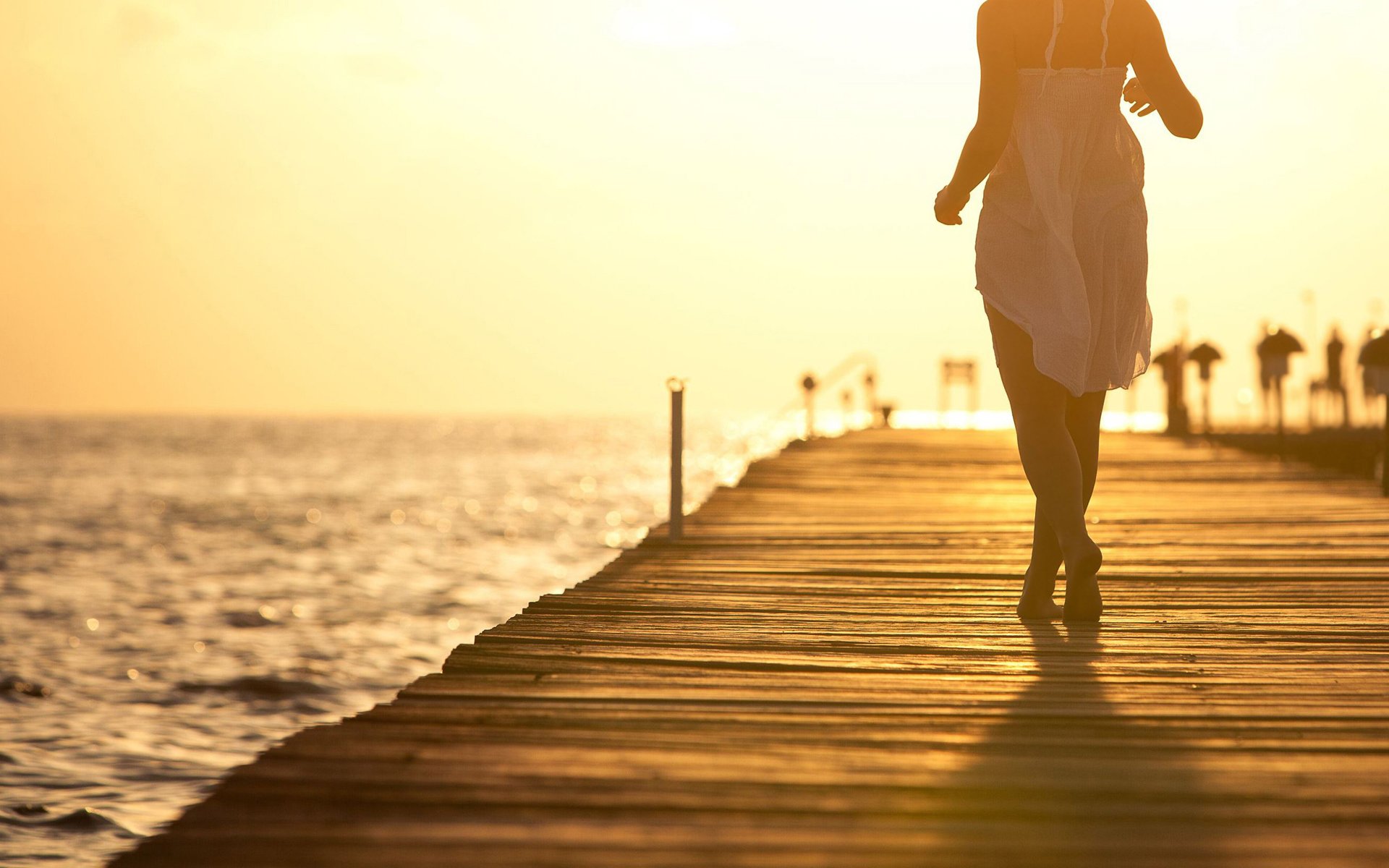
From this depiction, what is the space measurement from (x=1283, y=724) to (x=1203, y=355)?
17.5 metres

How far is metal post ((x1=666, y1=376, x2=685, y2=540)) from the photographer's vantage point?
699cm

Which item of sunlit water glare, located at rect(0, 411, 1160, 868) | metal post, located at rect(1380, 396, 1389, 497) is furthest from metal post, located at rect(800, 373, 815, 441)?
metal post, located at rect(1380, 396, 1389, 497)

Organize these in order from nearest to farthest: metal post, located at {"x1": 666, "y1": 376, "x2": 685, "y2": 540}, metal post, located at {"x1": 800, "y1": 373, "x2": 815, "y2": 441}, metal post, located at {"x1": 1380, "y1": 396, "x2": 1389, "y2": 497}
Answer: metal post, located at {"x1": 666, "y1": 376, "x2": 685, "y2": 540} → metal post, located at {"x1": 1380, "y1": 396, "x2": 1389, "y2": 497} → metal post, located at {"x1": 800, "y1": 373, "x2": 815, "y2": 441}

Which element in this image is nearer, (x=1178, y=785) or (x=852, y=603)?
(x=1178, y=785)

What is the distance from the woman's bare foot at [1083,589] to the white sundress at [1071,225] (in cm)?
48

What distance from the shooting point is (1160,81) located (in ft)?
14.4

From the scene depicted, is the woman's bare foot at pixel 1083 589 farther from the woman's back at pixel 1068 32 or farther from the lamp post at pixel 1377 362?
the lamp post at pixel 1377 362

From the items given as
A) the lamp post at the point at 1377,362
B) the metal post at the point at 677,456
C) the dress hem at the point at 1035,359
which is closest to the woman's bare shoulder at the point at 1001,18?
the dress hem at the point at 1035,359

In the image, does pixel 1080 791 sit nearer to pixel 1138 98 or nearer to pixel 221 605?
pixel 1138 98

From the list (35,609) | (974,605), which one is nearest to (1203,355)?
(974,605)

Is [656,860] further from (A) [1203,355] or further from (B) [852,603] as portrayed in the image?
(A) [1203,355]

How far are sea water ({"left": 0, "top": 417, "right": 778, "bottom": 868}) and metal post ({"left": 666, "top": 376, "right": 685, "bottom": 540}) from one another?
1.96 metres

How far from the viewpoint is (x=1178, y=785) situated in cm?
251

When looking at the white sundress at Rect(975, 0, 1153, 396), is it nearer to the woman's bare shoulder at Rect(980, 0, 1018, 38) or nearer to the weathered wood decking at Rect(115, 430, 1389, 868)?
the woman's bare shoulder at Rect(980, 0, 1018, 38)
